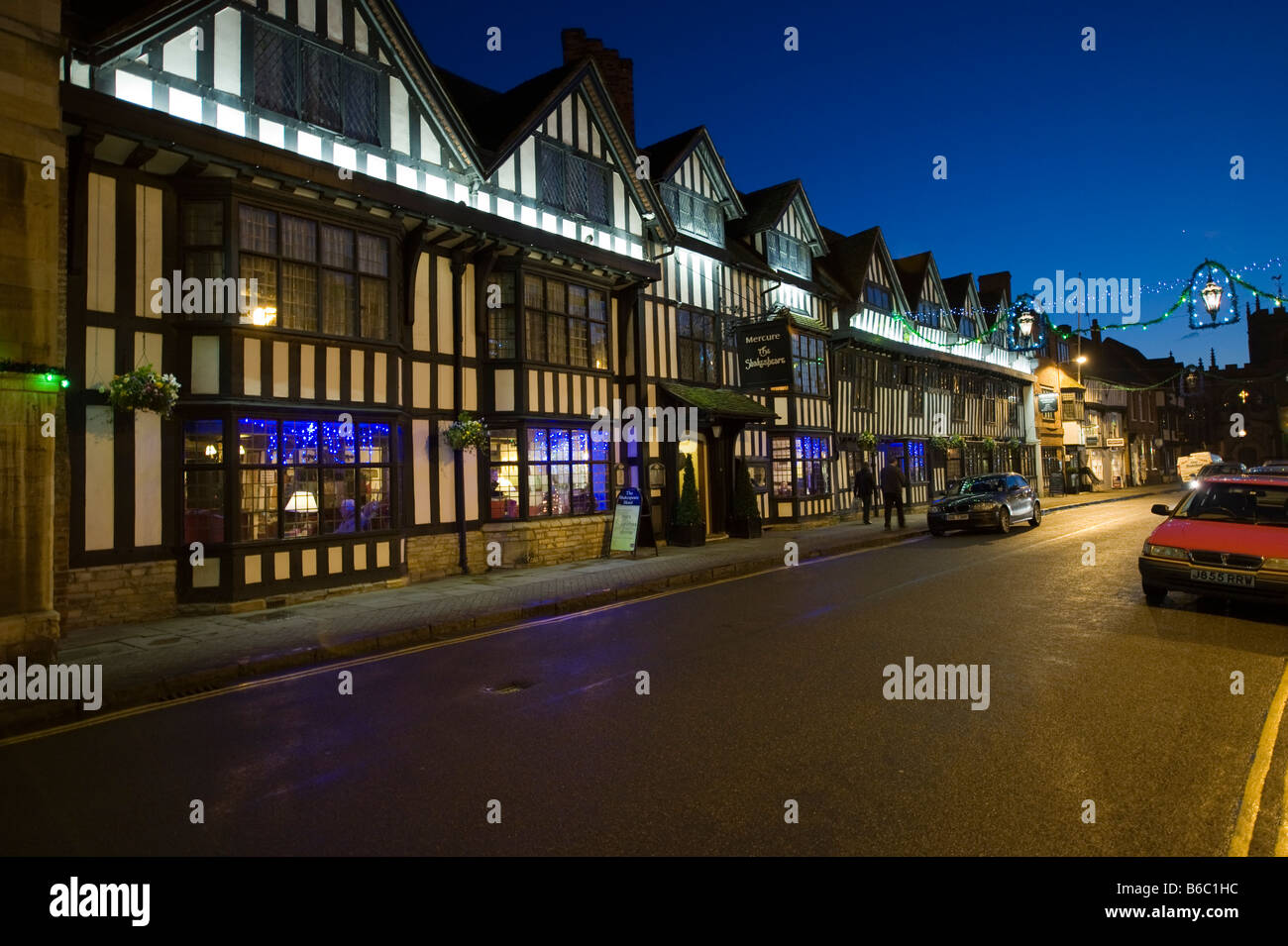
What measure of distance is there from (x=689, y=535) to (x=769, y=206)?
1271cm

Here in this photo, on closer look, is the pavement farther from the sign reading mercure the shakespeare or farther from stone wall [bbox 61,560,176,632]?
the sign reading mercure the shakespeare

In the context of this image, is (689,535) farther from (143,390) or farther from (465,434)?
(143,390)

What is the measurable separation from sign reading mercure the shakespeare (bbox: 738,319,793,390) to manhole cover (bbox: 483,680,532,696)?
14893 millimetres

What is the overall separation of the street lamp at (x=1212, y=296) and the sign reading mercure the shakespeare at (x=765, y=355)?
9.09 metres

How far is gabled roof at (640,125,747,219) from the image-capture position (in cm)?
2028

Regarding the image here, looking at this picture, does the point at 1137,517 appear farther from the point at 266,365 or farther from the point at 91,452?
the point at 91,452

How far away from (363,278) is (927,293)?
2836 cm

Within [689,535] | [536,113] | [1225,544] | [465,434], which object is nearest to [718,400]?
[689,535]

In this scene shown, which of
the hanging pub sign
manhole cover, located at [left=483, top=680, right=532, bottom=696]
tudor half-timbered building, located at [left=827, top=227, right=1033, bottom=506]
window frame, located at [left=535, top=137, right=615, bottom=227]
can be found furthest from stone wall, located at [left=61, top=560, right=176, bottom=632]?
tudor half-timbered building, located at [left=827, top=227, right=1033, bottom=506]

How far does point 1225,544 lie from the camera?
8.08 m

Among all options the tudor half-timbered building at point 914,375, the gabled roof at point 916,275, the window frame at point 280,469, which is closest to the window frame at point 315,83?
the window frame at point 280,469
